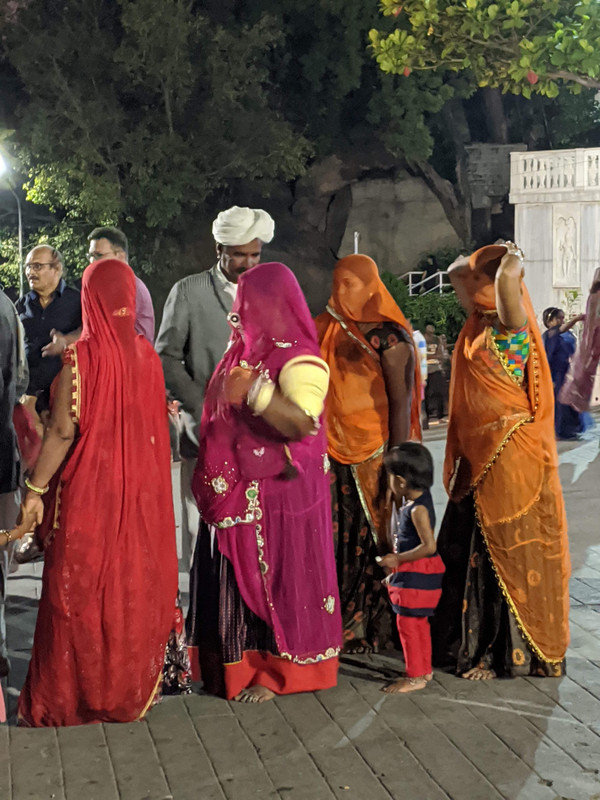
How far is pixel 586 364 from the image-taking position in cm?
1063

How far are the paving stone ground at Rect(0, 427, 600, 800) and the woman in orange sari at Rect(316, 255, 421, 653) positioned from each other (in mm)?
348

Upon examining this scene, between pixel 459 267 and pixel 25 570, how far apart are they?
3.32m

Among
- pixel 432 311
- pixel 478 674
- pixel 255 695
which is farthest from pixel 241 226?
pixel 432 311

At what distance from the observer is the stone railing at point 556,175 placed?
2136 cm

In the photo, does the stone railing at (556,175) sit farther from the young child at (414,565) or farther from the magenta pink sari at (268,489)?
the magenta pink sari at (268,489)

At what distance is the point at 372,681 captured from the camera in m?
4.93

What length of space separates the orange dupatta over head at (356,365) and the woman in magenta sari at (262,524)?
476 mm

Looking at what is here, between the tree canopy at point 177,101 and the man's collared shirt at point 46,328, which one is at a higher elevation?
the tree canopy at point 177,101

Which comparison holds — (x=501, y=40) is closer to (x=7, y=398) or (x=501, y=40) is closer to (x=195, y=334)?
(x=195, y=334)

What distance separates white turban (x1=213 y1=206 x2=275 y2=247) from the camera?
5.36 m

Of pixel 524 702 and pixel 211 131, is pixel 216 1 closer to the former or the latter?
pixel 211 131

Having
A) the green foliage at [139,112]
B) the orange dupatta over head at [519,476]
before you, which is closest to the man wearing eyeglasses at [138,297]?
the orange dupatta over head at [519,476]

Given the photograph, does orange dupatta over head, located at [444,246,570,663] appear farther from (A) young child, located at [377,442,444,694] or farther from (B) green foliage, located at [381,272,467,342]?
(B) green foliage, located at [381,272,467,342]

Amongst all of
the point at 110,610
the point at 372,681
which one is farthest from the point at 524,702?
the point at 110,610
